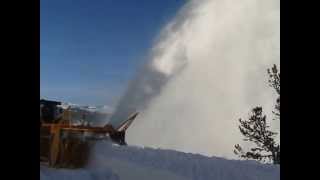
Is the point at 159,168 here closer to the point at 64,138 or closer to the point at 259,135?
the point at 64,138

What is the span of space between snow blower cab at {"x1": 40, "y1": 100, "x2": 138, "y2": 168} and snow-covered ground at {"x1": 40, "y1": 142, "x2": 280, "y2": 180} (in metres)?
0.27

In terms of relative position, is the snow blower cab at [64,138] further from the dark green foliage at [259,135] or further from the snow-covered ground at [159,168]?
the dark green foliage at [259,135]

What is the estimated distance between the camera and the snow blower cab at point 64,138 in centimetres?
1013

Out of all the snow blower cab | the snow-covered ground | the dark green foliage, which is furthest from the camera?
the dark green foliage

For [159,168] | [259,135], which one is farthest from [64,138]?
[259,135]

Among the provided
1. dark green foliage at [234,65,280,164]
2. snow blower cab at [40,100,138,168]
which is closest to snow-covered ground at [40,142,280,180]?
snow blower cab at [40,100,138,168]

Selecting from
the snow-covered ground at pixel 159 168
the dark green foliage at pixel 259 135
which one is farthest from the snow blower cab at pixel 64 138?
the dark green foliage at pixel 259 135

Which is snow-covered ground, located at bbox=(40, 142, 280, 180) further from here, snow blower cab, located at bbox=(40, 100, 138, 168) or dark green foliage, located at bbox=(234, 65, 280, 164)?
dark green foliage, located at bbox=(234, 65, 280, 164)

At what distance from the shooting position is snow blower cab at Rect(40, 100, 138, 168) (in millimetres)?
10133

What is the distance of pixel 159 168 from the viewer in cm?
1006

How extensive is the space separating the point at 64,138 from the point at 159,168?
193 cm

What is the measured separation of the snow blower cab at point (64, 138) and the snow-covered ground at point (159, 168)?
269 mm
